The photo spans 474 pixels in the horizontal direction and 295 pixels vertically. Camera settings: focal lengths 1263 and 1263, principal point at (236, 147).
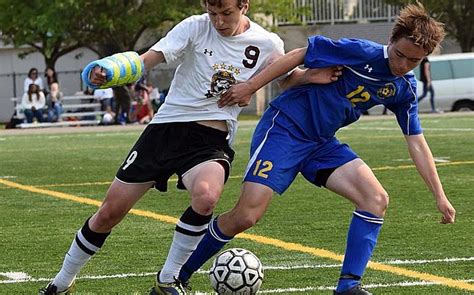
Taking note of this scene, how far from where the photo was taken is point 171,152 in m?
7.16

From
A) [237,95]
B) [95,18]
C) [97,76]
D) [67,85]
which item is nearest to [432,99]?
[95,18]

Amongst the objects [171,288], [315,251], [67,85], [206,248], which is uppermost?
[206,248]

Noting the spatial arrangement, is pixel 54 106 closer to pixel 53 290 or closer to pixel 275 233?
pixel 275 233

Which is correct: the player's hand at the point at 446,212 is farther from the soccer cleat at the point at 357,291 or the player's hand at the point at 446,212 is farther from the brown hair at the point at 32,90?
the brown hair at the point at 32,90

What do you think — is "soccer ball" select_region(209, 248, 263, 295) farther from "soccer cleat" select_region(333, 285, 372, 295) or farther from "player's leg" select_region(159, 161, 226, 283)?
"soccer cleat" select_region(333, 285, 372, 295)

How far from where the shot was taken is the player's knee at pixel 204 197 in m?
6.93

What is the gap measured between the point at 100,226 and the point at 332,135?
143cm

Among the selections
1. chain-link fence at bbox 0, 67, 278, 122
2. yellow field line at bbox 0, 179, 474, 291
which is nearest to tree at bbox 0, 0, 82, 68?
chain-link fence at bbox 0, 67, 278, 122

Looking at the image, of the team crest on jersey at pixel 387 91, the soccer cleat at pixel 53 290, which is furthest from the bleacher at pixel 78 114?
the team crest on jersey at pixel 387 91

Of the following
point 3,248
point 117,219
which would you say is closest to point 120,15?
point 3,248

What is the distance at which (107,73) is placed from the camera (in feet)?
22.3

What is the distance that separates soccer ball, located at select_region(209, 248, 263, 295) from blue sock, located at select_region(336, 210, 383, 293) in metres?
0.47

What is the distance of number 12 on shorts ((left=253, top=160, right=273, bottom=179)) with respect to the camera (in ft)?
23.2

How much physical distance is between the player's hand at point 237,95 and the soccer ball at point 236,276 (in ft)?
2.86
